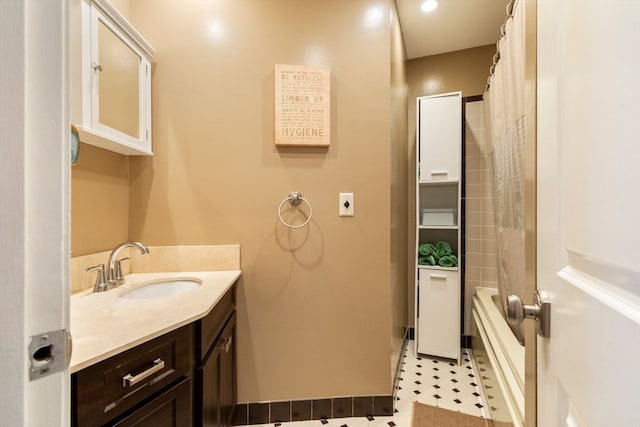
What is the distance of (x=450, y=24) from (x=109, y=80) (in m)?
2.29

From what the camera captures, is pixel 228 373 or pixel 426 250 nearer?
pixel 228 373

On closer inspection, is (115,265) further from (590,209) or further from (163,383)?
(590,209)

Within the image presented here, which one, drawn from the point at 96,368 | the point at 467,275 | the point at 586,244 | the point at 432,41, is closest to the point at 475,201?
the point at 467,275

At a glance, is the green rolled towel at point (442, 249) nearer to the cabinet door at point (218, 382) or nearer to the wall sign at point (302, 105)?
the wall sign at point (302, 105)

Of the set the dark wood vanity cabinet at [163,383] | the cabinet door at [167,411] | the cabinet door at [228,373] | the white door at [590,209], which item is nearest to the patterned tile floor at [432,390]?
the cabinet door at [228,373]

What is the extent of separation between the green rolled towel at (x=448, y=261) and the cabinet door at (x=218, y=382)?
5.37 feet

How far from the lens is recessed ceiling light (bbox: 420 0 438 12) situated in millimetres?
1830

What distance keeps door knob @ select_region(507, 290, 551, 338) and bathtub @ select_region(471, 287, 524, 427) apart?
2.61 ft

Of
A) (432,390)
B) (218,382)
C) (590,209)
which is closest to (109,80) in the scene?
(218,382)

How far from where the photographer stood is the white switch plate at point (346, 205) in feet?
5.13

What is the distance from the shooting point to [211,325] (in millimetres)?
1093

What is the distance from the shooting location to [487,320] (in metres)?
1.79

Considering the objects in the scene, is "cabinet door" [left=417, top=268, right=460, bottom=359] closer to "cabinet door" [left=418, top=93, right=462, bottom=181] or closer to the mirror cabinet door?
"cabinet door" [left=418, top=93, right=462, bottom=181]

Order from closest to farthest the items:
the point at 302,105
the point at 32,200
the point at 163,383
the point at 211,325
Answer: the point at 32,200
the point at 163,383
the point at 211,325
the point at 302,105
